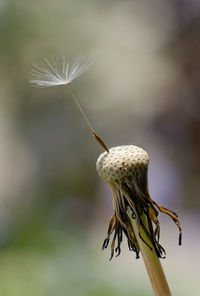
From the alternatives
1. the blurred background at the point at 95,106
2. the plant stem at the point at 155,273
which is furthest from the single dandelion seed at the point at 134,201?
Result: the blurred background at the point at 95,106

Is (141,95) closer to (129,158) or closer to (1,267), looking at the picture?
(1,267)

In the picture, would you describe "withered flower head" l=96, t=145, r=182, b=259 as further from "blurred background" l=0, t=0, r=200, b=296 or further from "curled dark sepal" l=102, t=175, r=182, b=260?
"blurred background" l=0, t=0, r=200, b=296

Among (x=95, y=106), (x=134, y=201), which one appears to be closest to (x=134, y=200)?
(x=134, y=201)

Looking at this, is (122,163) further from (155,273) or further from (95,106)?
(95,106)

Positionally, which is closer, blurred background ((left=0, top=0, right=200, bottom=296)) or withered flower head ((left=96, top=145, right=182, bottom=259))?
withered flower head ((left=96, top=145, right=182, bottom=259))

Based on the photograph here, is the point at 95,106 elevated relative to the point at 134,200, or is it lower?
elevated

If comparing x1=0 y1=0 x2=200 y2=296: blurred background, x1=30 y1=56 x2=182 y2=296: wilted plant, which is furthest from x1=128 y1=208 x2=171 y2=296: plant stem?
x1=0 y1=0 x2=200 y2=296: blurred background
